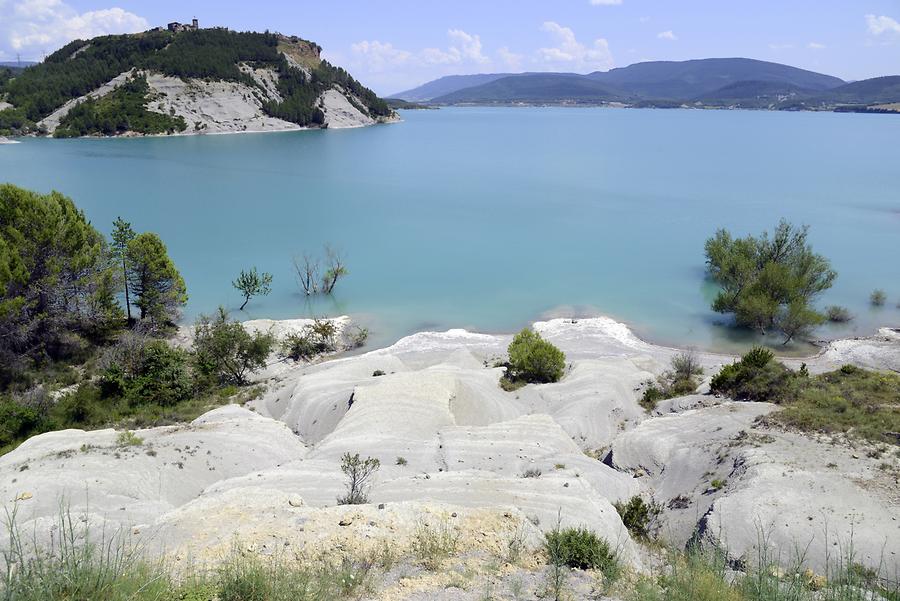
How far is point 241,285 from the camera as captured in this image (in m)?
40.2

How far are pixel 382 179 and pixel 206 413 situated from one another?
70.7m

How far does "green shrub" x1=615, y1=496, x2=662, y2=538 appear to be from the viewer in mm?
15523

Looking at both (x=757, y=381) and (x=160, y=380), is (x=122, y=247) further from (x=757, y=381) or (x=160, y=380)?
(x=757, y=381)

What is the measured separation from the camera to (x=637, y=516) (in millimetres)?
15664

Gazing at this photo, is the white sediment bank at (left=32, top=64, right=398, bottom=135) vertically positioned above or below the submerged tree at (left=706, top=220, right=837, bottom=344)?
above

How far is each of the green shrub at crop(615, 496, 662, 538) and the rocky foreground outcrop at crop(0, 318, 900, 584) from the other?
45cm

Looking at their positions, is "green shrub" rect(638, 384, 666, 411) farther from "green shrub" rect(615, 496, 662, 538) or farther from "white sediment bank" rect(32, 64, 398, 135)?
"white sediment bank" rect(32, 64, 398, 135)

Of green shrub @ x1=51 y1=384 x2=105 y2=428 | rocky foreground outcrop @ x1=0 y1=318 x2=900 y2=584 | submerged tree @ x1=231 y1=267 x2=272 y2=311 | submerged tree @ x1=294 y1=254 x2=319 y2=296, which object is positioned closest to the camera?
rocky foreground outcrop @ x1=0 y1=318 x2=900 y2=584

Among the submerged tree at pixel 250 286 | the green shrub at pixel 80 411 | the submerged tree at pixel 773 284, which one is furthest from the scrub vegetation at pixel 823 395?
the submerged tree at pixel 250 286

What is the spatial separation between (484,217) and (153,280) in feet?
137

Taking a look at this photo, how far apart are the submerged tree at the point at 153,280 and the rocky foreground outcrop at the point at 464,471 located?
1061 centimetres

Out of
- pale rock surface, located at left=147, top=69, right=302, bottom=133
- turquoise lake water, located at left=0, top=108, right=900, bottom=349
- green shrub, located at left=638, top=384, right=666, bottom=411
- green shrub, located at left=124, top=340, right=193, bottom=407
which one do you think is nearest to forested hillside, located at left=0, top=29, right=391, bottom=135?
pale rock surface, located at left=147, top=69, right=302, bottom=133

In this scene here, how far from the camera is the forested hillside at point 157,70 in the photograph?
141000 millimetres

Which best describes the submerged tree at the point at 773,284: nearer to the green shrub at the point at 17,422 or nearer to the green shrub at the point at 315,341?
the green shrub at the point at 315,341
